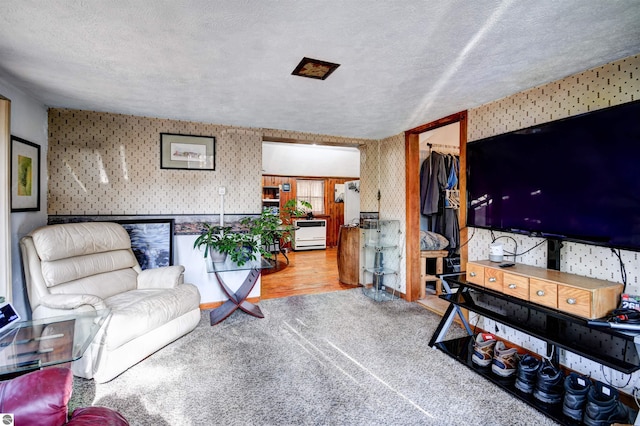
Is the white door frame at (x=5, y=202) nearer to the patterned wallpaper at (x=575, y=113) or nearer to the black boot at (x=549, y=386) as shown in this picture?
the black boot at (x=549, y=386)

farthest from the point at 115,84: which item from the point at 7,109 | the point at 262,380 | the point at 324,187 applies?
the point at 324,187

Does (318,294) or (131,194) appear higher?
(131,194)

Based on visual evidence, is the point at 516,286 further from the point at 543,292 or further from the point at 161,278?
the point at 161,278

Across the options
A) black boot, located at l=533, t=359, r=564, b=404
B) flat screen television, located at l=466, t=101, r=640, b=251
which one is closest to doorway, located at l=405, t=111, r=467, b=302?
flat screen television, located at l=466, t=101, r=640, b=251

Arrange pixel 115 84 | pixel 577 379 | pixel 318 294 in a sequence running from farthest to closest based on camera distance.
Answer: pixel 318 294 → pixel 115 84 → pixel 577 379

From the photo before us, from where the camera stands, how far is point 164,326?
2598 millimetres

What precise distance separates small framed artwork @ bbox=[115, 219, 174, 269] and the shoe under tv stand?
9.56 ft

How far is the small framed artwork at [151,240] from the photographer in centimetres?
341

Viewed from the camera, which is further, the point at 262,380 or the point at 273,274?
the point at 273,274

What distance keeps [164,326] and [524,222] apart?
9.70 feet

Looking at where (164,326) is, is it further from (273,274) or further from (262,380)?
(273,274)

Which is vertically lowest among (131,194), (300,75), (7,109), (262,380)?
(262,380)

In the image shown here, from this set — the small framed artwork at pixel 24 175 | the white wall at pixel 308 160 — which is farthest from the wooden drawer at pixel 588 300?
the white wall at pixel 308 160

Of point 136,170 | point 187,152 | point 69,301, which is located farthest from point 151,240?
point 69,301
